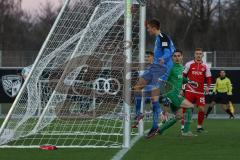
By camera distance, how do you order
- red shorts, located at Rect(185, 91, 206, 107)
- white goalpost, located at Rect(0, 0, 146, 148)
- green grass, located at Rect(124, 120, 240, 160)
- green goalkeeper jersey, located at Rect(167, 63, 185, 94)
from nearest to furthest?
green grass, located at Rect(124, 120, 240, 160) < white goalpost, located at Rect(0, 0, 146, 148) < green goalkeeper jersey, located at Rect(167, 63, 185, 94) < red shorts, located at Rect(185, 91, 206, 107)

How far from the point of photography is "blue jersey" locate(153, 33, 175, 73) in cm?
1260

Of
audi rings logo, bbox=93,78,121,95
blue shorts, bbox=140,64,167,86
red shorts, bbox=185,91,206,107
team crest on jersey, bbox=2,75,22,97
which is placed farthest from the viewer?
team crest on jersey, bbox=2,75,22,97

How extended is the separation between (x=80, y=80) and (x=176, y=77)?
1838mm

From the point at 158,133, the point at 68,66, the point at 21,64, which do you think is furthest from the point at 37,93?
the point at 21,64

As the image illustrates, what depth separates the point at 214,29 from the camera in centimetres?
5672

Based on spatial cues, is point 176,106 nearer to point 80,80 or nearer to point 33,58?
point 80,80

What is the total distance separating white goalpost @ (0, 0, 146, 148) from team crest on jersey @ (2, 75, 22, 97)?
10849 mm

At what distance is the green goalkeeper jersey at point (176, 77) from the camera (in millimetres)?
13221

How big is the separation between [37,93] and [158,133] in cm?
248

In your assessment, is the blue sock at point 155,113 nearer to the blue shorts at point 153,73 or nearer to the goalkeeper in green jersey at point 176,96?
the goalkeeper in green jersey at point 176,96

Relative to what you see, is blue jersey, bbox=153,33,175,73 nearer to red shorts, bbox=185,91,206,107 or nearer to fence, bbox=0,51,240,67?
red shorts, bbox=185,91,206,107

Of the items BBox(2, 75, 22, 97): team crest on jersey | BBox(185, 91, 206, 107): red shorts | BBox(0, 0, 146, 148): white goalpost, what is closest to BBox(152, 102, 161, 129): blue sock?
BBox(0, 0, 146, 148): white goalpost

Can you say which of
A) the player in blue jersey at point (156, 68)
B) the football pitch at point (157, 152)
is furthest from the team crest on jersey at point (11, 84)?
the football pitch at point (157, 152)

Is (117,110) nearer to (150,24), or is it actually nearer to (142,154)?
(150,24)
